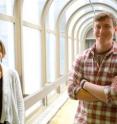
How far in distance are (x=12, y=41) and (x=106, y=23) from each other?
13.6ft

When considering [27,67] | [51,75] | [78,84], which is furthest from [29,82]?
[78,84]

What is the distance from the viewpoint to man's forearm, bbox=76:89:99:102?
7.82ft

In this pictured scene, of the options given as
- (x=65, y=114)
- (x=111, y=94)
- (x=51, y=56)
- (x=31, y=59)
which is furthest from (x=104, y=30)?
(x=51, y=56)

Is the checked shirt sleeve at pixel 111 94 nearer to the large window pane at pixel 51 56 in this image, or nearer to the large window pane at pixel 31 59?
the large window pane at pixel 31 59

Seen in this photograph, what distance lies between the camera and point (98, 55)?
2.44 metres

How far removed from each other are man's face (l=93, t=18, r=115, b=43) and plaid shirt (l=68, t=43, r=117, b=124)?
3.8 inches

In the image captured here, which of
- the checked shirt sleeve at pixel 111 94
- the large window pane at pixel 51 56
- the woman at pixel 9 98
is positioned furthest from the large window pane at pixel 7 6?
the large window pane at pixel 51 56

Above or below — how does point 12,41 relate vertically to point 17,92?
above

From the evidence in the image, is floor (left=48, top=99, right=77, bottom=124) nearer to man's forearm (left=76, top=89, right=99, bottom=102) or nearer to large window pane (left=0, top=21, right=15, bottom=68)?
large window pane (left=0, top=21, right=15, bottom=68)

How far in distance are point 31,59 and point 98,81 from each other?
621 centimetres

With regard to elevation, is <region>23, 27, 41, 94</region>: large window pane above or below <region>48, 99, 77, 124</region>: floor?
above

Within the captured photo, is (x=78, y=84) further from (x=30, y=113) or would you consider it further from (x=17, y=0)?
(x=30, y=113)

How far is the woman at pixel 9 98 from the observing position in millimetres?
3035

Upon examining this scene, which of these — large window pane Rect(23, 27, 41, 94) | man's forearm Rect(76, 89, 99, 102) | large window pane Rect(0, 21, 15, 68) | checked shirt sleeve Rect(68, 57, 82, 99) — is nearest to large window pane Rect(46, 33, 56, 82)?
large window pane Rect(23, 27, 41, 94)
